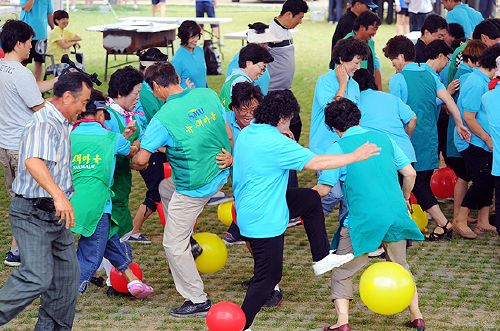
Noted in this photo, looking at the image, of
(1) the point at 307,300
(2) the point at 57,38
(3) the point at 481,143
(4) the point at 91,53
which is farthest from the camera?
(4) the point at 91,53

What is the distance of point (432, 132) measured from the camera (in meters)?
9.57

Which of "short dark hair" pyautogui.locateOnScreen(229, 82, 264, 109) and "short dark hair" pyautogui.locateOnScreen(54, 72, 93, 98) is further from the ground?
"short dark hair" pyautogui.locateOnScreen(54, 72, 93, 98)

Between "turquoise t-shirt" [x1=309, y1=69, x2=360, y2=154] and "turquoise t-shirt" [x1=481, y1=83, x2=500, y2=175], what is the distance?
1070mm

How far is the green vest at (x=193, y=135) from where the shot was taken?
283 inches

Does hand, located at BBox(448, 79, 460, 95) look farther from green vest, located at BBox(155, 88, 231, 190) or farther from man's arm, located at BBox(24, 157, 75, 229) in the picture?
man's arm, located at BBox(24, 157, 75, 229)

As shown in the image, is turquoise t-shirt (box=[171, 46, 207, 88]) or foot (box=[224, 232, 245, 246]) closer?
foot (box=[224, 232, 245, 246])

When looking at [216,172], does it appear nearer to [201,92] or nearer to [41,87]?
[201,92]

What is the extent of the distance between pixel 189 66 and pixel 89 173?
13.6 feet

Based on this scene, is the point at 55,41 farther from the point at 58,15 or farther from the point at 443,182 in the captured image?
the point at 443,182

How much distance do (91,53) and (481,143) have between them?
46.8 feet

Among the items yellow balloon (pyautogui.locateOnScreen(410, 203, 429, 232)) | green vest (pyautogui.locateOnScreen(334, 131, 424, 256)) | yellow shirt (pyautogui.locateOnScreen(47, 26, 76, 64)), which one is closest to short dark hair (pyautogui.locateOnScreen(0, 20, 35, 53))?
green vest (pyautogui.locateOnScreen(334, 131, 424, 256))

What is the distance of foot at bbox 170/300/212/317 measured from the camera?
743 centimetres

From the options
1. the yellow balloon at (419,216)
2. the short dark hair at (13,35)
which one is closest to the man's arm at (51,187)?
the short dark hair at (13,35)

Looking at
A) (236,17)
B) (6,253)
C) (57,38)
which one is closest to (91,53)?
(57,38)
